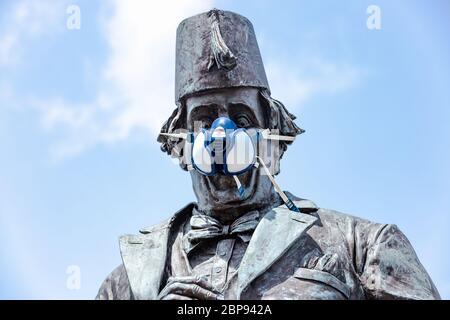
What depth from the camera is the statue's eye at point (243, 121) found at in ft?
49.6

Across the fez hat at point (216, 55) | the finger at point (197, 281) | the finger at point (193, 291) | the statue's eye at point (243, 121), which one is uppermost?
the fez hat at point (216, 55)

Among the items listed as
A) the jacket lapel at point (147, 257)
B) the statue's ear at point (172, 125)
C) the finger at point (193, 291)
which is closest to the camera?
the finger at point (193, 291)

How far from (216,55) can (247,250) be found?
1582 millimetres

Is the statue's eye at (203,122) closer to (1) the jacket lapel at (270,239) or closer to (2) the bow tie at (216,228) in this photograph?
(2) the bow tie at (216,228)

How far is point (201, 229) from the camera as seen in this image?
49.2ft

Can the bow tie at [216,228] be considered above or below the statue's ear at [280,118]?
below

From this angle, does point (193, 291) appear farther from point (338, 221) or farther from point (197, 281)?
point (338, 221)

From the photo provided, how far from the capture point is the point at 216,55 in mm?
14977

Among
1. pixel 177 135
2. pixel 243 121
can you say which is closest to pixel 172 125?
pixel 177 135

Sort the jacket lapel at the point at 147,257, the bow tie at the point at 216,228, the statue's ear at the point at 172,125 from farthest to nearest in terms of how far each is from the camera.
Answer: the statue's ear at the point at 172,125
the bow tie at the point at 216,228
the jacket lapel at the point at 147,257

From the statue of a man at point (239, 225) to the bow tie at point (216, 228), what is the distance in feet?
0.04

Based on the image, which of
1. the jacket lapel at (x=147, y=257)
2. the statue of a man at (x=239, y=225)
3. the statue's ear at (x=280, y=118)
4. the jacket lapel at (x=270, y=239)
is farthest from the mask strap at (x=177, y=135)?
the jacket lapel at (x=270, y=239)

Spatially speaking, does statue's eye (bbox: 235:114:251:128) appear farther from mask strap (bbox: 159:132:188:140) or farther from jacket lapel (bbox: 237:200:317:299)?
jacket lapel (bbox: 237:200:317:299)
